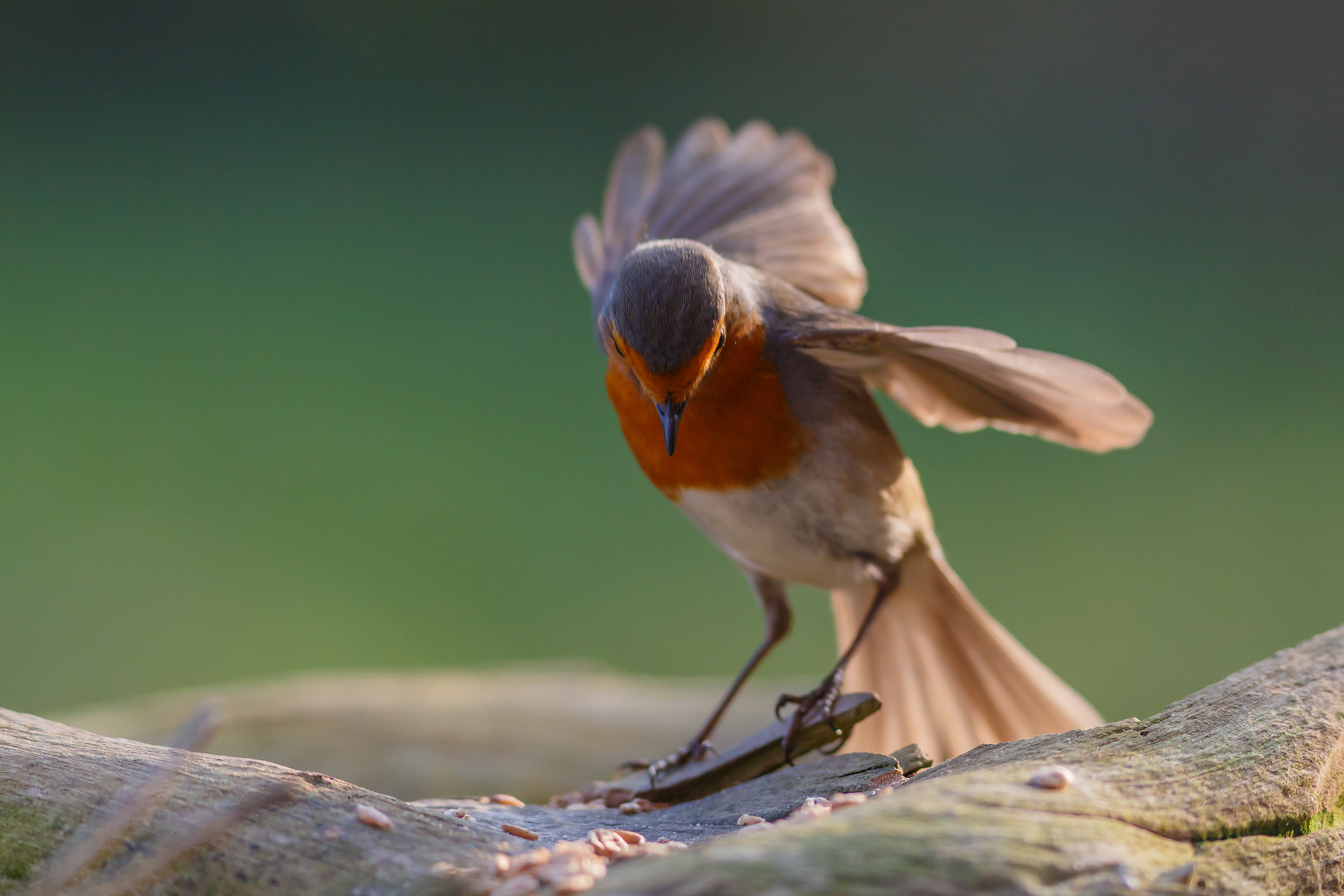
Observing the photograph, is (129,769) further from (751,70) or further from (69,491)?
(751,70)

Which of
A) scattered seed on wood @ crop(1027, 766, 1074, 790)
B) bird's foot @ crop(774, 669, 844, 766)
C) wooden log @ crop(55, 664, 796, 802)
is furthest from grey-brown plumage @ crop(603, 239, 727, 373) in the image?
wooden log @ crop(55, 664, 796, 802)

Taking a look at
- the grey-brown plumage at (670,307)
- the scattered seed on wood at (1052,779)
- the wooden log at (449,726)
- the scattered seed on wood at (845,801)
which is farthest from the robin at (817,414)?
the scattered seed on wood at (1052,779)

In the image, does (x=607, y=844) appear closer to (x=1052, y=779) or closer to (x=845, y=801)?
(x=845, y=801)

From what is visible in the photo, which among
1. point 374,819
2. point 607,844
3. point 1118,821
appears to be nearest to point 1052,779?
point 1118,821

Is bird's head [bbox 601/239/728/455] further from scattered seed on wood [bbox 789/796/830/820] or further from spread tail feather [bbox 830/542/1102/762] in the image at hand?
spread tail feather [bbox 830/542/1102/762]

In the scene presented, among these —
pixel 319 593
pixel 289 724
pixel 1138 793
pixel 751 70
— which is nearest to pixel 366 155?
pixel 751 70
